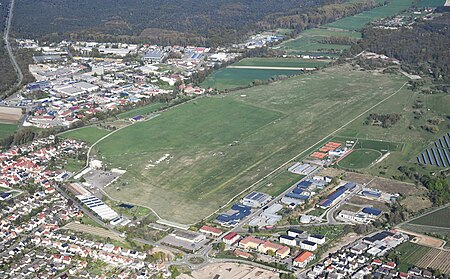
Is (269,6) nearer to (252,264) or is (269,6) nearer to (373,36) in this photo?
(373,36)

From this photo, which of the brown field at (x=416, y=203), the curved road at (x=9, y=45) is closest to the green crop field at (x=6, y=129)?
the curved road at (x=9, y=45)

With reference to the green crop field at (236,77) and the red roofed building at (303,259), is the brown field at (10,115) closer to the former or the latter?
the green crop field at (236,77)

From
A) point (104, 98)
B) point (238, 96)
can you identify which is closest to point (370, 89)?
point (238, 96)

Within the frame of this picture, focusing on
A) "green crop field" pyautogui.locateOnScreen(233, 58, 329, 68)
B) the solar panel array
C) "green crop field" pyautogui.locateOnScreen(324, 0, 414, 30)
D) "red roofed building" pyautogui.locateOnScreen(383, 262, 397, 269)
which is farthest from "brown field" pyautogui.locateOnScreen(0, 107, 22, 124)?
"green crop field" pyautogui.locateOnScreen(324, 0, 414, 30)

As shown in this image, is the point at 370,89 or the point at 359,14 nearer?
the point at 370,89

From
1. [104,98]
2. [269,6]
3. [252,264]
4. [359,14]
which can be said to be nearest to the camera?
[252,264]

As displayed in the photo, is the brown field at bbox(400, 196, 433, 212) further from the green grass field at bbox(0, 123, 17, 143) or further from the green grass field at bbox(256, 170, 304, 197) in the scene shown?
the green grass field at bbox(0, 123, 17, 143)

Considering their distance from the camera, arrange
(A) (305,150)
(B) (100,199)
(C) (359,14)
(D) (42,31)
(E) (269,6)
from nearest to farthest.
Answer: (B) (100,199)
(A) (305,150)
(D) (42,31)
(C) (359,14)
(E) (269,6)
